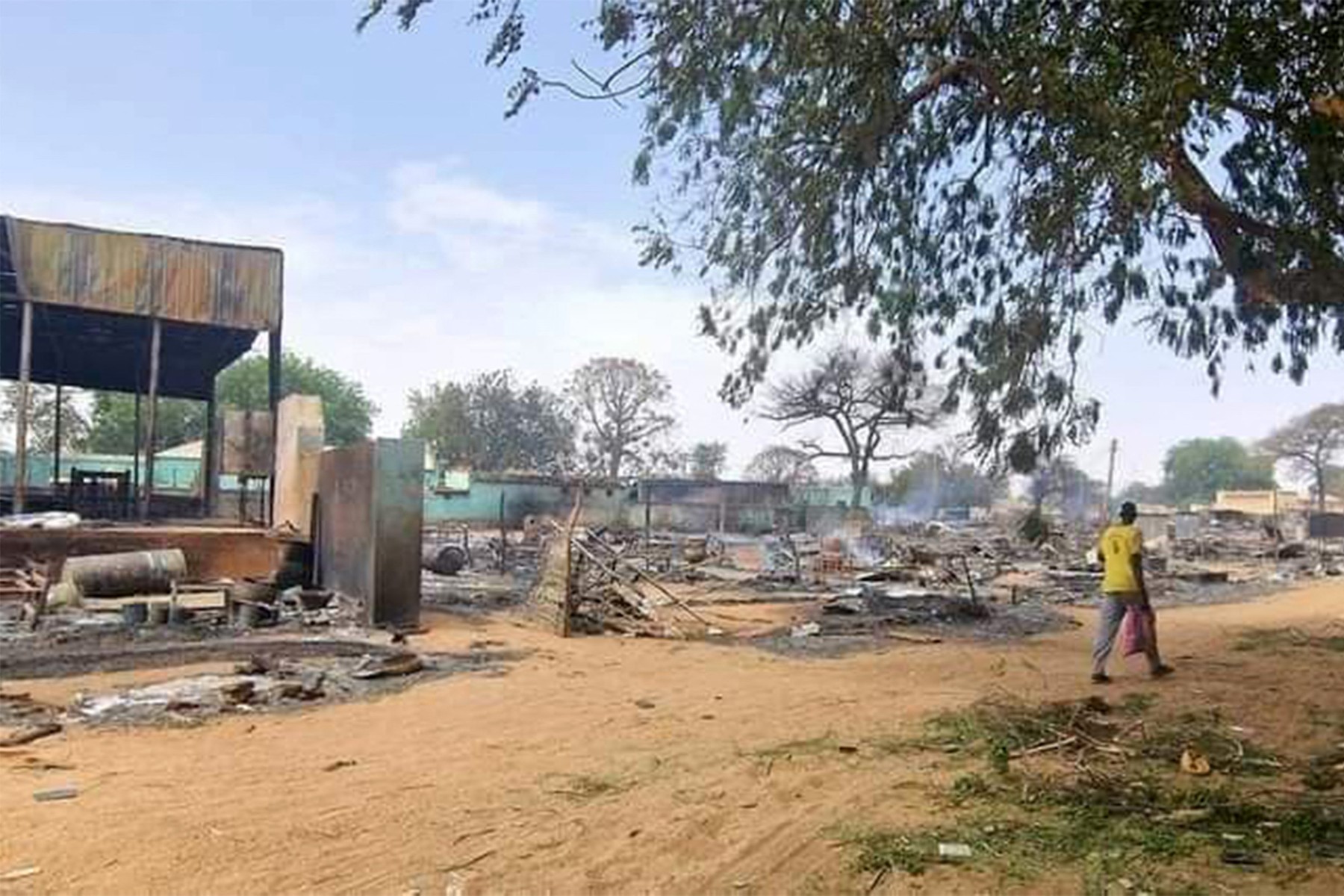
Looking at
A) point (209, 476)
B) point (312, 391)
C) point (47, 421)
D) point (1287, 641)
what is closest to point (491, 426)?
point (312, 391)

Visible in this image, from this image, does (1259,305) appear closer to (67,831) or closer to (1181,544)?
(67,831)

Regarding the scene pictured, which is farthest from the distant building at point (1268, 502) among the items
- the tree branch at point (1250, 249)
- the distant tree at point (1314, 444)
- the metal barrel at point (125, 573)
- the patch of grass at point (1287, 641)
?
the tree branch at point (1250, 249)

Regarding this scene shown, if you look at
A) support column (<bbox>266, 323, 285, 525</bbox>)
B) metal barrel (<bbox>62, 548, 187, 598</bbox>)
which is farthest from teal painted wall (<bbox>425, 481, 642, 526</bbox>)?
metal barrel (<bbox>62, 548, 187, 598</bbox>)

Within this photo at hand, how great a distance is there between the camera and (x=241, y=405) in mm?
52562

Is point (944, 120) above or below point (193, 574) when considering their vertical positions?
above

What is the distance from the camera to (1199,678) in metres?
11.8

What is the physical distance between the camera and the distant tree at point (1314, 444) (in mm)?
73025

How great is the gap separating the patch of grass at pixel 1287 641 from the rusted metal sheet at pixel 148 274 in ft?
55.5

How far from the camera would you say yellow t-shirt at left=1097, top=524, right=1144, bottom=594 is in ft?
37.6

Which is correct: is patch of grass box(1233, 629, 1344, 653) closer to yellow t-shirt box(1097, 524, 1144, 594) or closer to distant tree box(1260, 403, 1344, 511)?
yellow t-shirt box(1097, 524, 1144, 594)

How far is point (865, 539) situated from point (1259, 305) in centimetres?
2604

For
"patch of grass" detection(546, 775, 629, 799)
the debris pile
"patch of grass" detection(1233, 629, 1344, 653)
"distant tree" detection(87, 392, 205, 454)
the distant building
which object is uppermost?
"distant tree" detection(87, 392, 205, 454)

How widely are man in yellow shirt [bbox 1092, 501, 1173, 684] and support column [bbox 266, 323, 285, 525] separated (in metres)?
Result: 14.8

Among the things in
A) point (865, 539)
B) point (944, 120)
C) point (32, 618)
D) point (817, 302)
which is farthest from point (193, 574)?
point (865, 539)
